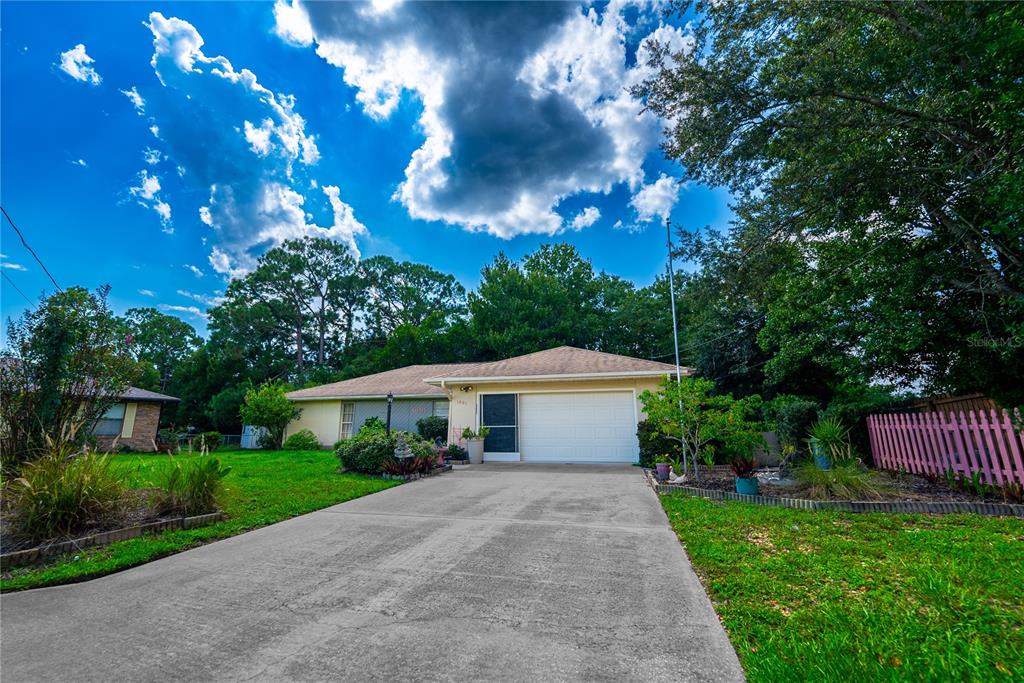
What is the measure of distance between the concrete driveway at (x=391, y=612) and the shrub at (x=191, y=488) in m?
1.11

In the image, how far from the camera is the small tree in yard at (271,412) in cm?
1709

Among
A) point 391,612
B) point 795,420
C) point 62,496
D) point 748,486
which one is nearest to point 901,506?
point 748,486

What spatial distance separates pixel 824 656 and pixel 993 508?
5181mm

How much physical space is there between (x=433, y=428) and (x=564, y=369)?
16.7ft

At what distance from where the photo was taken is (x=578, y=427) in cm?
1211

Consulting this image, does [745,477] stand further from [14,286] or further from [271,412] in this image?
[271,412]

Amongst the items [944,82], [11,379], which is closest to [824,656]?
[944,82]

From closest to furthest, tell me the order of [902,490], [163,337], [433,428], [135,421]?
[902,490] < [433,428] < [135,421] < [163,337]

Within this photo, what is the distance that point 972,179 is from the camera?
5.61 m

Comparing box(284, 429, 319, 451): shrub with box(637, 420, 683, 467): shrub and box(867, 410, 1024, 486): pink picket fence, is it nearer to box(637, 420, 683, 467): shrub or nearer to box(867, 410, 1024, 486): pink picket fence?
box(637, 420, 683, 467): shrub

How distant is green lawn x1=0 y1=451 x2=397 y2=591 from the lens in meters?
3.66

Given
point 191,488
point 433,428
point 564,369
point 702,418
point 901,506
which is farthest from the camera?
point 433,428

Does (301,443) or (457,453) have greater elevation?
(301,443)

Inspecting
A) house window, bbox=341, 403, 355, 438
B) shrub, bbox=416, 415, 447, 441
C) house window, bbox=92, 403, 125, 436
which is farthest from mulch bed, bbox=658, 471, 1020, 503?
house window, bbox=92, 403, 125, 436
